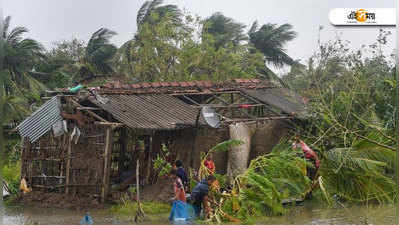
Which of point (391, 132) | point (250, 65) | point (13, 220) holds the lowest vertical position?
point (13, 220)

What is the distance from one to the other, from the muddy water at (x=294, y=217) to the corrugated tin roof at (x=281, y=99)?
12.2 ft

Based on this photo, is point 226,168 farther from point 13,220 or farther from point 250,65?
point 250,65

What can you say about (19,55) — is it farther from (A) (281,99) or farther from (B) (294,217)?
(B) (294,217)

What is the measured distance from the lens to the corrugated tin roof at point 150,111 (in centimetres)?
1223

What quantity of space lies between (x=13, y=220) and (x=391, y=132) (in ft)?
23.1

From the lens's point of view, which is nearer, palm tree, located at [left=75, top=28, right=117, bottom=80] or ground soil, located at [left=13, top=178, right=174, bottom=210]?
ground soil, located at [left=13, top=178, right=174, bottom=210]

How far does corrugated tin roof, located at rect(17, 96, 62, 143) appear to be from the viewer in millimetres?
12086

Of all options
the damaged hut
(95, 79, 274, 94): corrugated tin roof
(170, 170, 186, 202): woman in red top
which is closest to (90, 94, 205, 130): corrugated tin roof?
the damaged hut

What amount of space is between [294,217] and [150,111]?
3994mm

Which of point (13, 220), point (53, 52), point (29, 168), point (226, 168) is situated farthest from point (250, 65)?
point (13, 220)

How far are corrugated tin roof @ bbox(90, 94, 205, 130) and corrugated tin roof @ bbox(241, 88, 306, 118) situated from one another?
2.44 meters

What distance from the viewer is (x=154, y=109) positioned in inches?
530

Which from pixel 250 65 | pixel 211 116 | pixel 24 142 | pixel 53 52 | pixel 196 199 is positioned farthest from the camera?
pixel 53 52

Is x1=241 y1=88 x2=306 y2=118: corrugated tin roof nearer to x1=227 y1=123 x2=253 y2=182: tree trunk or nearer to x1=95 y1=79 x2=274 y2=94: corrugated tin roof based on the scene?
x1=95 y1=79 x2=274 y2=94: corrugated tin roof
